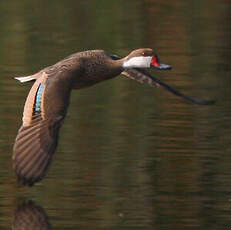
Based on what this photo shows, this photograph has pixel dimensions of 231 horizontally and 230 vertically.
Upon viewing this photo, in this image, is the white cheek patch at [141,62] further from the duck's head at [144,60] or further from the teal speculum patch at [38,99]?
the teal speculum patch at [38,99]

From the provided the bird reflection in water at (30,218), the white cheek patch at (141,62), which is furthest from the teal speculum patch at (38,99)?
the white cheek patch at (141,62)

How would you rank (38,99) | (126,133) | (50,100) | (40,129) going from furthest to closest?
(126,133), (38,99), (50,100), (40,129)

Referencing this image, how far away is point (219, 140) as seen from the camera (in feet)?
42.1

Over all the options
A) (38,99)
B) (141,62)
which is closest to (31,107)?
(38,99)

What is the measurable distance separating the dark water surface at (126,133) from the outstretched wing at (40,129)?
0.53 meters

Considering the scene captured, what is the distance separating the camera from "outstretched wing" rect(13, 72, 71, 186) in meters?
9.53

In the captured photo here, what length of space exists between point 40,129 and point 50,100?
1.10 feet

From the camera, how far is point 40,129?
32.4ft

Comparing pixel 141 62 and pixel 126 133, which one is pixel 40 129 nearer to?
pixel 141 62

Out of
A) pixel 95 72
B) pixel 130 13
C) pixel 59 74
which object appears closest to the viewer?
pixel 59 74

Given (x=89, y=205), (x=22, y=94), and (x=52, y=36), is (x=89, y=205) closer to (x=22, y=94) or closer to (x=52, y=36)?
(x=22, y=94)

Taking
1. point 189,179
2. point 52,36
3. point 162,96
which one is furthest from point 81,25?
point 189,179

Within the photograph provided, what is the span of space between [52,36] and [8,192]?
949cm

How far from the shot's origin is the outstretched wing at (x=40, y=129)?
9531 millimetres
